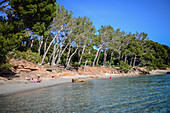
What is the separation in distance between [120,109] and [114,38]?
48480mm

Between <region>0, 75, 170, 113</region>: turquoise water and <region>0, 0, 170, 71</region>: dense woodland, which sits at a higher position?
<region>0, 0, 170, 71</region>: dense woodland

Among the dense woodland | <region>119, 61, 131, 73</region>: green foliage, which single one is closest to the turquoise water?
the dense woodland

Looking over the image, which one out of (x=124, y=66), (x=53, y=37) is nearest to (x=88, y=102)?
(x=53, y=37)

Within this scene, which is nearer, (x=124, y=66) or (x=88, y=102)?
(x=88, y=102)

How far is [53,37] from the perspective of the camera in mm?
41562

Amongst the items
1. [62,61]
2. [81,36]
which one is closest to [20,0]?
[81,36]

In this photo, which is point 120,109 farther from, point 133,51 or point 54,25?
point 133,51

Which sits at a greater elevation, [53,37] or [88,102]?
[53,37]

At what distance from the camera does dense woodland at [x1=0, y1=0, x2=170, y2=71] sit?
1684 centimetres

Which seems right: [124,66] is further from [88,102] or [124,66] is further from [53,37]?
[88,102]

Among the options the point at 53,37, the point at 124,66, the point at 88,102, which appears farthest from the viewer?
the point at 124,66

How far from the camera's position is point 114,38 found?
175ft

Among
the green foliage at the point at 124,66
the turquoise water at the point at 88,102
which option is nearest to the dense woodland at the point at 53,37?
the green foliage at the point at 124,66

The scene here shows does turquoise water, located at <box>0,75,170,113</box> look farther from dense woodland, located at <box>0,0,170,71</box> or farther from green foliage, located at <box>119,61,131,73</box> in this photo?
green foliage, located at <box>119,61,131,73</box>
